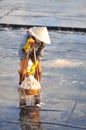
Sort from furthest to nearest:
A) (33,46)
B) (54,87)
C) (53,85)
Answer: (53,85)
(54,87)
(33,46)

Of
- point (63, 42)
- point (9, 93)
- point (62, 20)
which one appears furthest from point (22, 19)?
point (9, 93)

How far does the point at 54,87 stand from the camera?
7.72 metres

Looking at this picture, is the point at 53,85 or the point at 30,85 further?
the point at 53,85

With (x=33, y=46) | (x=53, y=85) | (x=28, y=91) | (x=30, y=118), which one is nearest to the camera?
(x=30, y=118)

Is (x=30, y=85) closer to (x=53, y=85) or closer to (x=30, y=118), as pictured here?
(x=30, y=118)

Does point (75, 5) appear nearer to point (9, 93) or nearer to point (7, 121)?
point (9, 93)

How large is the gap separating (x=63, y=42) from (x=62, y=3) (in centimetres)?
682

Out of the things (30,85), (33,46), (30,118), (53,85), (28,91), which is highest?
(33,46)

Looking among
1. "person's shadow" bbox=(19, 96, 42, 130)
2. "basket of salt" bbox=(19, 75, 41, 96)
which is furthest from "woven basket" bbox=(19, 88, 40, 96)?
"person's shadow" bbox=(19, 96, 42, 130)

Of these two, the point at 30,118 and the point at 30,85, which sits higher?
the point at 30,85

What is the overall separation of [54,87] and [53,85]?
0.12 metres

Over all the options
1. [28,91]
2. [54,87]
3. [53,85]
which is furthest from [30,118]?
[53,85]

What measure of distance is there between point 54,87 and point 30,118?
146cm

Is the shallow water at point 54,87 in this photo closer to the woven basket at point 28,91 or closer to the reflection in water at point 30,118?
the reflection in water at point 30,118
